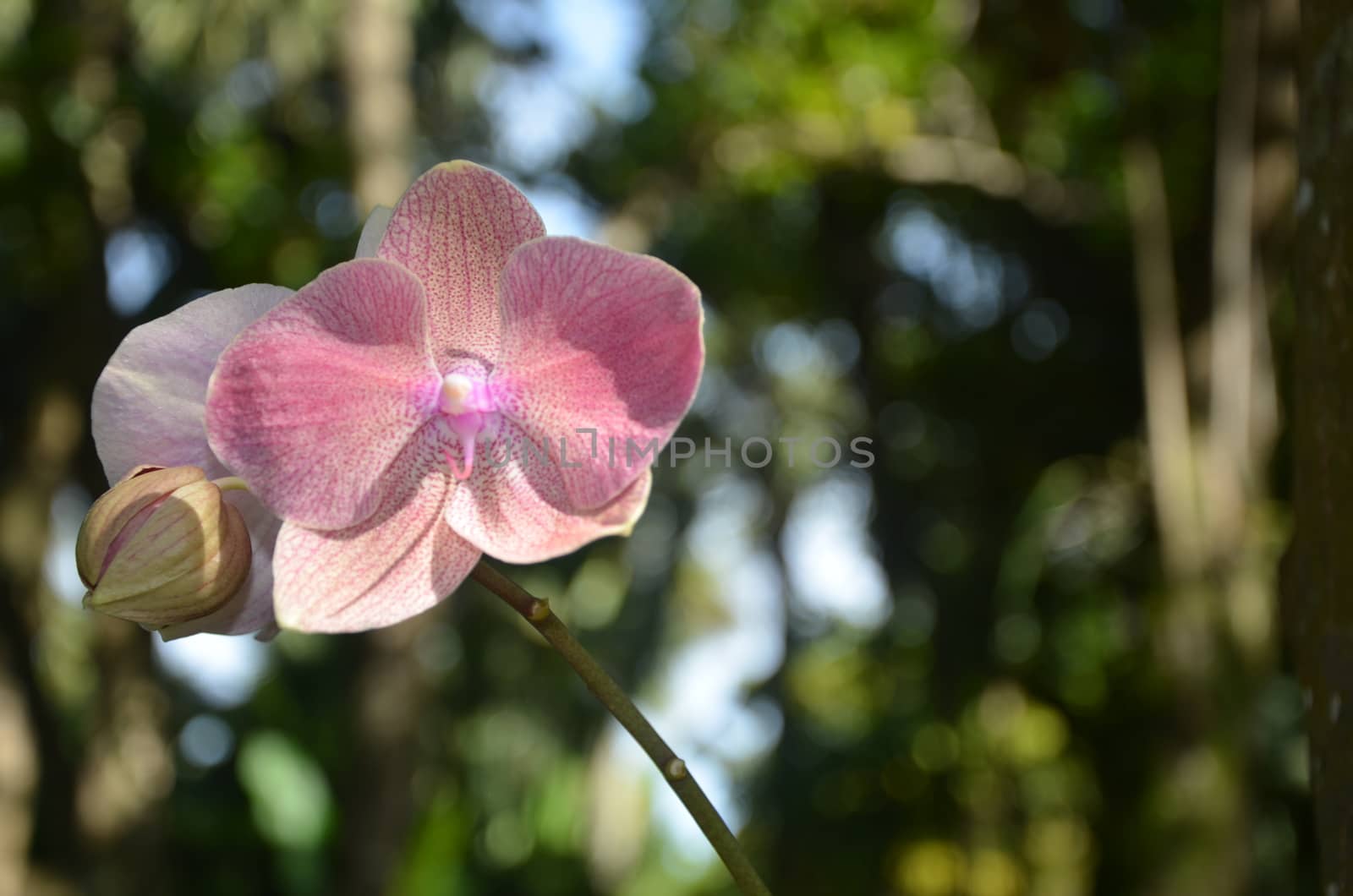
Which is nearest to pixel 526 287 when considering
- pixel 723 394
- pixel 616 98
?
pixel 616 98

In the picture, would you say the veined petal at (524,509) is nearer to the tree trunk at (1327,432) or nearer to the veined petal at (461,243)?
the veined petal at (461,243)

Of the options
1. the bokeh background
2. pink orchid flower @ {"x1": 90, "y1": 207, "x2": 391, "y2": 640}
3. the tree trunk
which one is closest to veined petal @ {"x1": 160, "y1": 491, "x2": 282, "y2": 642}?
pink orchid flower @ {"x1": 90, "y1": 207, "x2": 391, "y2": 640}

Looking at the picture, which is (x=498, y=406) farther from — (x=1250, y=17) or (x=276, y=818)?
(x=276, y=818)

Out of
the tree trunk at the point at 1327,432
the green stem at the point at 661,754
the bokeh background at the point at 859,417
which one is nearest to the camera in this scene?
the green stem at the point at 661,754

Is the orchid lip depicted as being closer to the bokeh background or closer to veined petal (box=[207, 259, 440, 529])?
veined petal (box=[207, 259, 440, 529])

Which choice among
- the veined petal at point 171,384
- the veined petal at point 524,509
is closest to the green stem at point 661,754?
the veined petal at point 524,509
